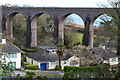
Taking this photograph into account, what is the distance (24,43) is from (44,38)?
9.41 feet

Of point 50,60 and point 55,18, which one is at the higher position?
point 55,18

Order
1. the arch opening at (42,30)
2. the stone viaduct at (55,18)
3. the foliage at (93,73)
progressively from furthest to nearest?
1. the arch opening at (42,30)
2. the stone viaduct at (55,18)
3. the foliage at (93,73)

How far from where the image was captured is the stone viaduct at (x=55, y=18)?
99.0 ft

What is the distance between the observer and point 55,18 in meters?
32.4

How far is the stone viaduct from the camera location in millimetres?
30188

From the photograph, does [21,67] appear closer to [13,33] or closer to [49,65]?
[49,65]

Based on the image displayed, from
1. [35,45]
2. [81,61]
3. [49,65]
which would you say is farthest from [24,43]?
[81,61]

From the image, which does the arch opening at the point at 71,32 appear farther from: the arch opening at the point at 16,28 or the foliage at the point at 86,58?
the foliage at the point at 86,58

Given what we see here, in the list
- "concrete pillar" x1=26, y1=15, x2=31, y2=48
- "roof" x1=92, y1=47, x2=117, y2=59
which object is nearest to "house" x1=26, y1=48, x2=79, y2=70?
"roof" x1=92, y1=47, x2=117, y2=59

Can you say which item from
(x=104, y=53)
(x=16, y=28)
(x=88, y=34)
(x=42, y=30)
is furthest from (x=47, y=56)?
(x=16, y=28)

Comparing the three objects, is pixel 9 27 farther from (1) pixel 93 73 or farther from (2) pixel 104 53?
(1) pixel 93 73

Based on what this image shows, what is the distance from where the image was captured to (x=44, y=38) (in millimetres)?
32875

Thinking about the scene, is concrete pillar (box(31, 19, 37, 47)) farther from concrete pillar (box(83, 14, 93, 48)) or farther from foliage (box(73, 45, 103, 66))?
foliage (box(73, 45, 103, 66))

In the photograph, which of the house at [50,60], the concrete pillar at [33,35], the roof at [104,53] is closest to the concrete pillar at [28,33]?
the concrete pillar at [33,35]
